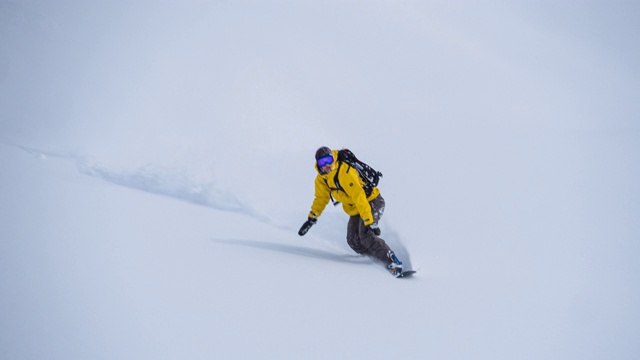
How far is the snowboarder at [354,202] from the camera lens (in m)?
4.71

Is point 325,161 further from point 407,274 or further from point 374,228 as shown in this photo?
point 407,274

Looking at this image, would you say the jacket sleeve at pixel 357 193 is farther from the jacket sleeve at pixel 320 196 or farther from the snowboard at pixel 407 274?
the snowboard at pixel 407 274

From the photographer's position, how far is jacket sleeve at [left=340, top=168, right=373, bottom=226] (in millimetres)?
4734

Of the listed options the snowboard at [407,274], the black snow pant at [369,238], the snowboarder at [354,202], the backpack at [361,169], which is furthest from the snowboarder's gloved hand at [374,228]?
the snowboard at [407,274]

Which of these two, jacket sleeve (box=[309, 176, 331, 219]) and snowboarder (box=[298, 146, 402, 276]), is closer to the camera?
snowboarder (box=[298, 146, 402, 276])

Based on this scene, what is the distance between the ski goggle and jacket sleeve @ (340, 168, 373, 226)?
23cm

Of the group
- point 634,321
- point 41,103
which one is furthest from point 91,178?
point 41,103

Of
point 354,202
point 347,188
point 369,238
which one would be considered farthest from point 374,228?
point 347,188

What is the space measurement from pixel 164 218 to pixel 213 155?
24.6 feet

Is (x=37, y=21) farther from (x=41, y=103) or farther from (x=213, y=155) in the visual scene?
(x=213, y=155)

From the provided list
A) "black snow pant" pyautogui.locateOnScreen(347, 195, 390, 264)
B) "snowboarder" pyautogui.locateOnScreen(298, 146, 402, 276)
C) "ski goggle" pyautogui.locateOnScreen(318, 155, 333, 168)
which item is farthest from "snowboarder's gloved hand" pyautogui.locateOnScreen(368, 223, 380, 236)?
"ski goggle" pyautogui.locateOnScreen(318, 155, 333, 168)

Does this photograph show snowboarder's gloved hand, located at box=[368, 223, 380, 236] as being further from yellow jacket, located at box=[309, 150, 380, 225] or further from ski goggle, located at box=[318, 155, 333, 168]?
ski goggle, located at box=[318, 155, 333, 168]

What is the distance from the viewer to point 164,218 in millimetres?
5012

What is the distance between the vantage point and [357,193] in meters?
4.73
